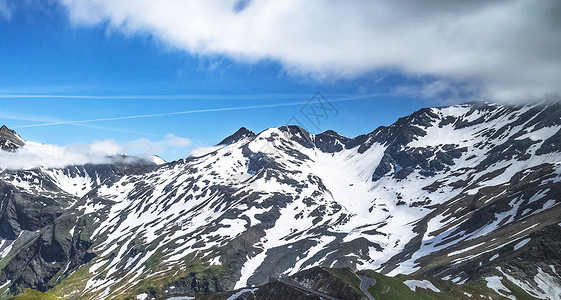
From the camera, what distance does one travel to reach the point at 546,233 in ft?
487

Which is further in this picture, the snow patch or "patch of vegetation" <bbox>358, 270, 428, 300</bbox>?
the snow patch

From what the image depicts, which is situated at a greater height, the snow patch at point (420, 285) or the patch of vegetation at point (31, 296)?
the patch of vegetation at point (31, 296)

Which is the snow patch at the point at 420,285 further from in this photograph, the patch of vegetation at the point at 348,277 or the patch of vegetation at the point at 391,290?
Answer: the patch of vegetation at the point at 348,277

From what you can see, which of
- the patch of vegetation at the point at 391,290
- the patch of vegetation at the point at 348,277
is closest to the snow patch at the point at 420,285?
the patch of vegetation at the point at 391,290

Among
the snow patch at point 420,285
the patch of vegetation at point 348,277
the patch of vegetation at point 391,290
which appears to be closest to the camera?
the patch of vegetation at point 348,277

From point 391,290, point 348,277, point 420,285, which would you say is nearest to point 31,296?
point 348,277

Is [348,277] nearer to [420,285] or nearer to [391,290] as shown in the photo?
[391,290]

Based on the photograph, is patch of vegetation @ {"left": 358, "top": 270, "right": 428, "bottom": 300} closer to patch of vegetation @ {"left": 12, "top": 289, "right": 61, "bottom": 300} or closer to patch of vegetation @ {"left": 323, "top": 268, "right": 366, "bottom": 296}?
patch of vegetation @ {"left": 323, "top": 268, "right": 366, "bottom": 296}


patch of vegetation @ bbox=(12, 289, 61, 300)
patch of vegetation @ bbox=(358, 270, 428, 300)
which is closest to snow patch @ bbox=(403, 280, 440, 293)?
patch of vegetation @ bbox=(358, 270, 428, 300)

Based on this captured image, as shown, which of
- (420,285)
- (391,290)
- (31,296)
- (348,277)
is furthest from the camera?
(420,285)

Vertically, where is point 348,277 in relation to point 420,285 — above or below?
above

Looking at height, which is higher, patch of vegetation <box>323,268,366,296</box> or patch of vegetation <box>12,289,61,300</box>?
patch of vegetation <box>12,289,61,300</box>

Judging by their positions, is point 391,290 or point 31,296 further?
point 391,290

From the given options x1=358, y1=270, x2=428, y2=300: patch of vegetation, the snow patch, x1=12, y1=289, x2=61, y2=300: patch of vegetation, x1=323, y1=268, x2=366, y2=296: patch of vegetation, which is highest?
x1=12, y1=289, x2=61, y2=300: patch of vegetation
